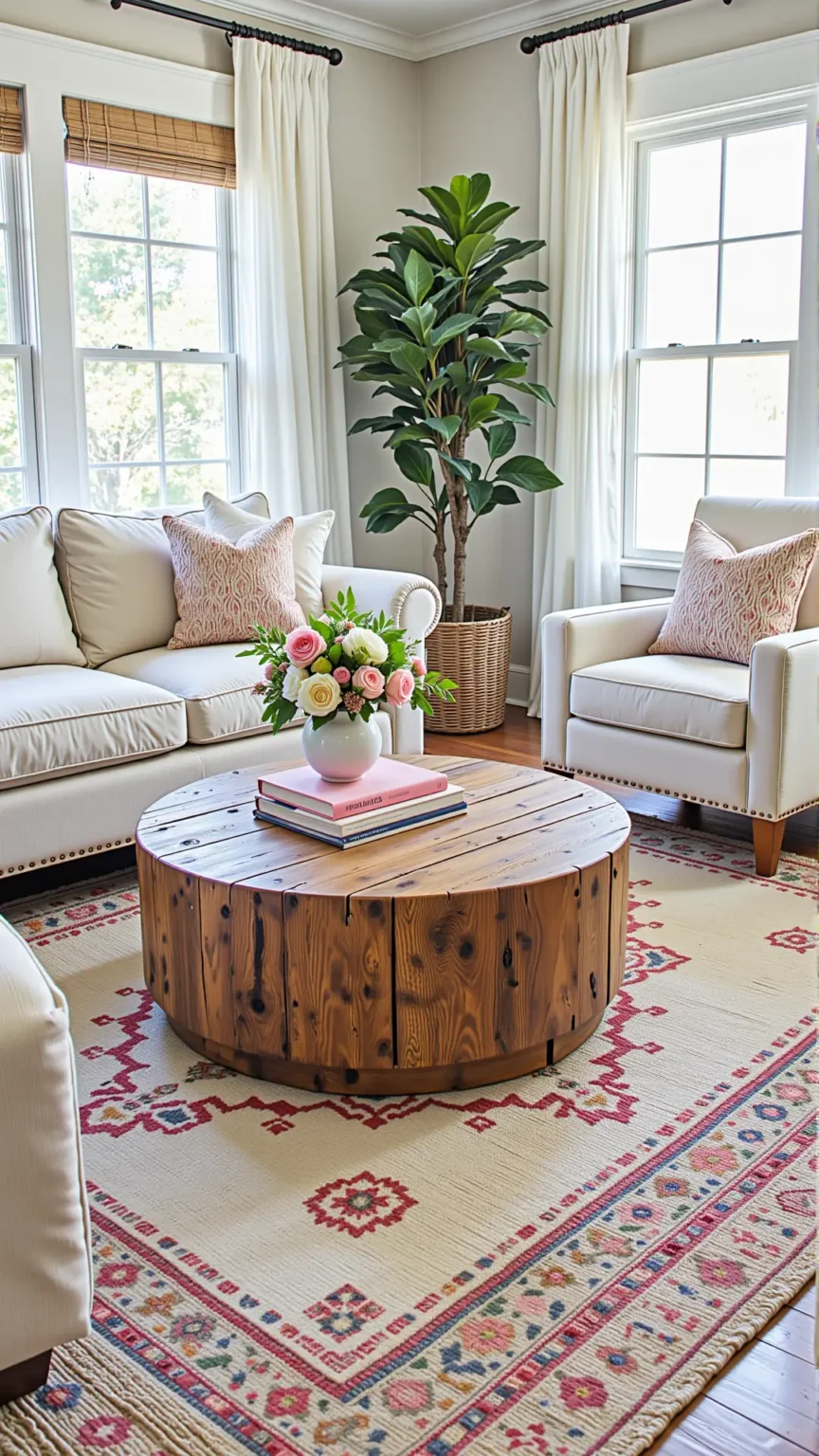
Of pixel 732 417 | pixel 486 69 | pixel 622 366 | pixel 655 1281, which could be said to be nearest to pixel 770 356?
pixel 732 417

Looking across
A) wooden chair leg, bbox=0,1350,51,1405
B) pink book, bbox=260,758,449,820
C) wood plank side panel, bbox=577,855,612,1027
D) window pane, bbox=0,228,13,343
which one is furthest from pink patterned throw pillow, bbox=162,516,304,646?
wooden chair leg, bbox=0,1350,51,1405

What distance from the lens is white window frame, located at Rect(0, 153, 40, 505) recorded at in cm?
427

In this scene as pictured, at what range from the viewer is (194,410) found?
500 centimetres

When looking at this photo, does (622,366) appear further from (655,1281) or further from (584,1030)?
(655,1281)

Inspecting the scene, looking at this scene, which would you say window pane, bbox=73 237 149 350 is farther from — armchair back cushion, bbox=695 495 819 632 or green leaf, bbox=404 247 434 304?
armchair back cushion, bbox=695 495 819 632

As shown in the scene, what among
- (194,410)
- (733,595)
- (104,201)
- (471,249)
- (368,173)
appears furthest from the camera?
(368,173)

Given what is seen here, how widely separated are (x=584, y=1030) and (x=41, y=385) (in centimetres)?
299

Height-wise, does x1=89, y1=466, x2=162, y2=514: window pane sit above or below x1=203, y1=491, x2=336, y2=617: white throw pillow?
above

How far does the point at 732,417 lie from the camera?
4773 millimetres

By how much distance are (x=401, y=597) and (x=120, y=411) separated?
139 centimetres

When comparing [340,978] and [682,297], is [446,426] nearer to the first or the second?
[682,297]

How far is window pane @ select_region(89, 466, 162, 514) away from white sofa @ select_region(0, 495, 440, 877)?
567 millimetres

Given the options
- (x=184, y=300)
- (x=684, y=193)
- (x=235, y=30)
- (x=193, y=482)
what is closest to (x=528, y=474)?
(x=684, y=193)

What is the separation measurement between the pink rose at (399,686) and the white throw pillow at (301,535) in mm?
1652
